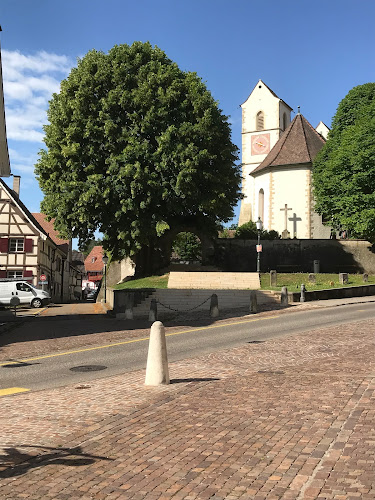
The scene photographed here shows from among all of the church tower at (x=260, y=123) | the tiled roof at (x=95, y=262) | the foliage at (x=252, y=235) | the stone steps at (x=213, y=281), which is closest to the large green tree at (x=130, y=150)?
the stone steps at (x=213, y=281)

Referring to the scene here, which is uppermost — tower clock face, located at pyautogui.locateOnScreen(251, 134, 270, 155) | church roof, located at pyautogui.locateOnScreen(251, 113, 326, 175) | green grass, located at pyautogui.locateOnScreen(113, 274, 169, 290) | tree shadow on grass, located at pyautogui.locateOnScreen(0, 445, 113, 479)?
tower clock face, located at pyautogui.locateOnScreen(251, 134, 270, 155)

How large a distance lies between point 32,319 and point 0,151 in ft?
25.8

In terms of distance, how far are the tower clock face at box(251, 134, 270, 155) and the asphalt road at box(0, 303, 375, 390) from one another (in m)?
47.6

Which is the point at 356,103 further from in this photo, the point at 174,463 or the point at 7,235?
the point at 174,463

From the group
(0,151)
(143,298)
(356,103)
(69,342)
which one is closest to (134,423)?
(69,342)

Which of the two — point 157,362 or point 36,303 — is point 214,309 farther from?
point 36,303

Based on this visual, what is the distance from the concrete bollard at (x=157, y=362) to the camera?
8602 millimetres

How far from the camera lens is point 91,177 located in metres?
31.1

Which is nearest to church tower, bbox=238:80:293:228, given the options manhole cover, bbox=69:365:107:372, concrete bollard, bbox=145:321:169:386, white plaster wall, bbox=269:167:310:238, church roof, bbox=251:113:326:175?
church roof, bbox=251:113:326:175

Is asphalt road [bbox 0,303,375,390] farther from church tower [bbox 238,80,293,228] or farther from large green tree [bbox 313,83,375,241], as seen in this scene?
church tower [bbox 238,80,293,228]

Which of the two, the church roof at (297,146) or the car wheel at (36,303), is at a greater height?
the church roof at (297,146)

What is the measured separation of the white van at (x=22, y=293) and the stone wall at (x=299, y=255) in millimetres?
15146

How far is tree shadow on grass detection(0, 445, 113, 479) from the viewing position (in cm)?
487

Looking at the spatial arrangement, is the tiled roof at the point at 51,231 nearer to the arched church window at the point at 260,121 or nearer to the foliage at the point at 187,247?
the foliage at the point at 187,247
